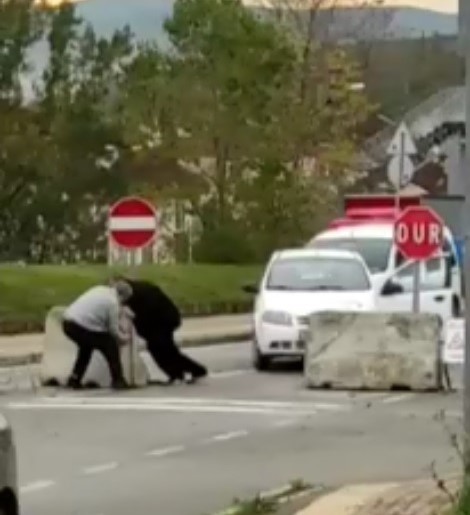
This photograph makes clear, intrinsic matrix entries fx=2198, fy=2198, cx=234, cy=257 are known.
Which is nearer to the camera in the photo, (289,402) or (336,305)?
(289,402)

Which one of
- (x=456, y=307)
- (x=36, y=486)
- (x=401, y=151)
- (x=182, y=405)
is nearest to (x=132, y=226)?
(x=401, y=151)

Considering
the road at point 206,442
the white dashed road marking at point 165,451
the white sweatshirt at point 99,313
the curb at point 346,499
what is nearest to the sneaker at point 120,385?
the road at point 206,442

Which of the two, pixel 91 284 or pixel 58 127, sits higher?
pixel 58 127

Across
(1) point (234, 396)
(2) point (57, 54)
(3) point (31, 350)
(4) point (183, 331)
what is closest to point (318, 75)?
(2) point (57, 54)

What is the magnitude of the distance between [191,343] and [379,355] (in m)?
11.7

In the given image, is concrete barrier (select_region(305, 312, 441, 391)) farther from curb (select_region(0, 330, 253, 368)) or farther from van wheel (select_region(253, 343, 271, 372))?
curb (select_region(0, 330, 253, 368))

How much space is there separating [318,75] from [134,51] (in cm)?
570

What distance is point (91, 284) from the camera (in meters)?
44.6

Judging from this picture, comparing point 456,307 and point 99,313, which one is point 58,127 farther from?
point 99,313

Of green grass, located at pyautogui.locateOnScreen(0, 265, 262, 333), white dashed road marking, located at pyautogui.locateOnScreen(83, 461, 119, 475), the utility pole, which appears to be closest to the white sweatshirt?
white dashed road marking, located at pyautogui.locateOnScreen(83, 461, 119, 475)

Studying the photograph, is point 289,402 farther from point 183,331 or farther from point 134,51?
point 134,51

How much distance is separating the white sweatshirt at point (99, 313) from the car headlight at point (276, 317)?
356 centimetres

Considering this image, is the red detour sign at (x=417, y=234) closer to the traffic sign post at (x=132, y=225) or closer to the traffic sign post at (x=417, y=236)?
the traffic sign post at (x=417, y=236)

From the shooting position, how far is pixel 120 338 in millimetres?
25625
